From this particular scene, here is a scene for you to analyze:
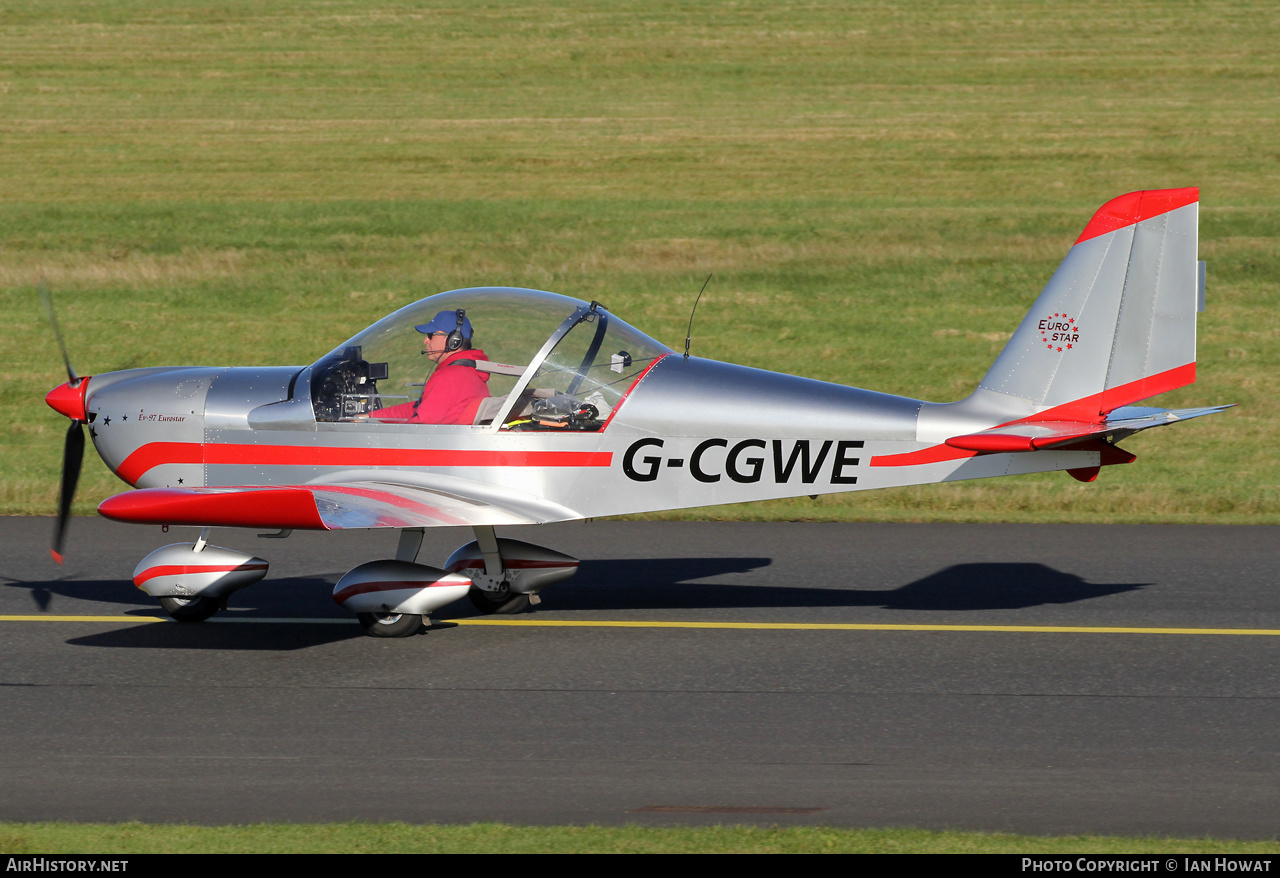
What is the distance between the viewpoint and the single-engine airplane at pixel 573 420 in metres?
8.42

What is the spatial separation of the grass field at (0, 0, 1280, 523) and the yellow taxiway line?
11.8ft

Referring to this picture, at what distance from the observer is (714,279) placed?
23.9m

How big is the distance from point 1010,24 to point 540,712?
37.8 m

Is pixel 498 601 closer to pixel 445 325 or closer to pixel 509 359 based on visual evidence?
pixel 509 359

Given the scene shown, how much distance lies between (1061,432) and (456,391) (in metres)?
3.52

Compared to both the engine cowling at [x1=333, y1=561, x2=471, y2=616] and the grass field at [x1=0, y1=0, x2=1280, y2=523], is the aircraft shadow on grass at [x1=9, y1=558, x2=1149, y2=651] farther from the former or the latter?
the grass field at [x1=0, y1=0, x2=1280, y2=523]

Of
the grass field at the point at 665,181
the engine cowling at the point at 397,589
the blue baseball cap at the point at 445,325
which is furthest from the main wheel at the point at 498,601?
the grass field at the point at 665,181

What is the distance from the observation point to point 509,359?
348 inches

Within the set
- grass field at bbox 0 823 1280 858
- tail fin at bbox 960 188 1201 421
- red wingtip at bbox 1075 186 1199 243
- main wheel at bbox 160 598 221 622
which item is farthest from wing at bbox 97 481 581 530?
red wingtip at bbox 1075 186 1199 243

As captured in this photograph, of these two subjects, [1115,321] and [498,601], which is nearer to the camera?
[1115,321]

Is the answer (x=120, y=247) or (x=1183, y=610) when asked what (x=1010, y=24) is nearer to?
(x=120, y=247)

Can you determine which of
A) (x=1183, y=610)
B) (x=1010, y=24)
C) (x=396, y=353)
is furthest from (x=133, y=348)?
(x=1010, y=24)

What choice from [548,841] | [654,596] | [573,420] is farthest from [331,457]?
[548,841]

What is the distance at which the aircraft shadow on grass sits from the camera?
9.11m
